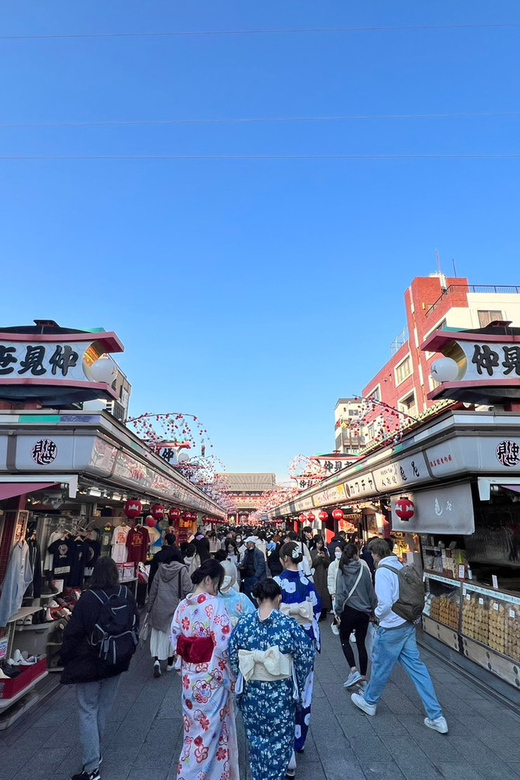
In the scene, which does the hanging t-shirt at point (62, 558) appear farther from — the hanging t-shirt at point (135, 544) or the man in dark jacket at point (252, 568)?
the man in dark jacket at point (252, 568)

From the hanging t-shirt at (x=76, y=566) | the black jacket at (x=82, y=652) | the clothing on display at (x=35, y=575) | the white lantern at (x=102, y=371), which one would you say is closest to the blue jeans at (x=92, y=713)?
the black jacket at (x=82, y=652)

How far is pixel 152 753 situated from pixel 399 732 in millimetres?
2699

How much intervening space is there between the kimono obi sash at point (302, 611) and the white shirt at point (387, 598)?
95cm

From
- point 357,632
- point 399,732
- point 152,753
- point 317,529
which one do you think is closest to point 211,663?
point 152,753

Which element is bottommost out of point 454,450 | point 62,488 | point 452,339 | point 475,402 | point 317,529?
point 317,529

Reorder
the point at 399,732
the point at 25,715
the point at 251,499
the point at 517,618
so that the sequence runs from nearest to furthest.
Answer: the point at 399,732 → the point at 25,715 → the point at 517,618 → the point at 251,499

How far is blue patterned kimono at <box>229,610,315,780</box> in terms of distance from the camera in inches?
128

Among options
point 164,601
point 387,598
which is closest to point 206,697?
point 387,598

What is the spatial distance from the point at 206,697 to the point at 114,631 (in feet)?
3.42

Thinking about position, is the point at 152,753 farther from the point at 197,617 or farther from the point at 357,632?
the point at 357,632

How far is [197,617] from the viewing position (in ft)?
12.1

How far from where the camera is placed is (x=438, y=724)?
4.71 metres

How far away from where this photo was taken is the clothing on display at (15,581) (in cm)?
603

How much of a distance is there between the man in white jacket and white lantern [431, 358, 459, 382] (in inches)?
150
